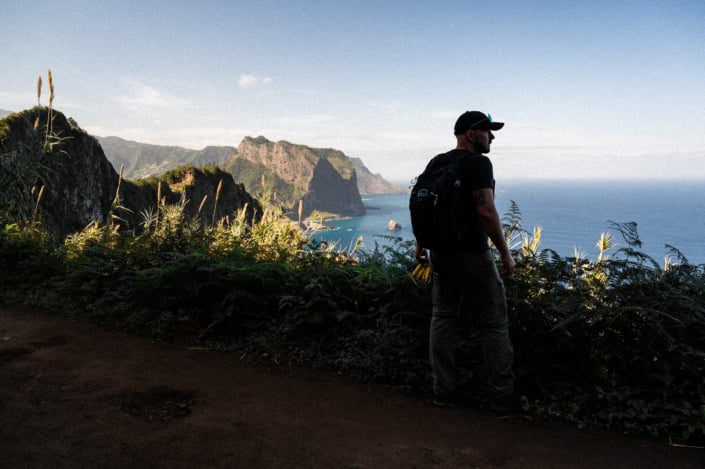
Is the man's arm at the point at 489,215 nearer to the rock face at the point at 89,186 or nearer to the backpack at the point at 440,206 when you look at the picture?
the backpack at the point at 440,206

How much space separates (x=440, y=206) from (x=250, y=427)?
1941 millimetres

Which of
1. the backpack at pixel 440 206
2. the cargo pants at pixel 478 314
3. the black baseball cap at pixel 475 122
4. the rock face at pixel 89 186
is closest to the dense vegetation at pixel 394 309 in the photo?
the cargo pants at pixel 478 314

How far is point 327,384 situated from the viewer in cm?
356

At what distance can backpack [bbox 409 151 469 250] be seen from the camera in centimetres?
299

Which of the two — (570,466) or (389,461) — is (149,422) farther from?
(570,466)

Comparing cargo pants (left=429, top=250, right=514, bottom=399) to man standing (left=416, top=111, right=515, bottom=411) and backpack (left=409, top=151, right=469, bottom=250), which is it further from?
Answer: backpack (left=409, top=151, right=469, bottom=250)

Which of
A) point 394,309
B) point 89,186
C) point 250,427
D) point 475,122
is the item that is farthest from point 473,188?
point 89,186

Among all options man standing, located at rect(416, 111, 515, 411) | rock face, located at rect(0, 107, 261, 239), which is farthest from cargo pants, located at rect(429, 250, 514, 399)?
rock face, located at rect(0, 107, 261, 239)

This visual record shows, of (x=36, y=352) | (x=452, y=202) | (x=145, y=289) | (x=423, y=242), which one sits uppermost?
(x=452, y=202)

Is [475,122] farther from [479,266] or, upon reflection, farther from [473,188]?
[479,266]

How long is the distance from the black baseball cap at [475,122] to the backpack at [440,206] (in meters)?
0.20

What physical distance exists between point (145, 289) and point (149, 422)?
110 inches

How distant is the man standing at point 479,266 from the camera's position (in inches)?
116

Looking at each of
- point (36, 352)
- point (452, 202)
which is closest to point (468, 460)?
point (452, 202)
